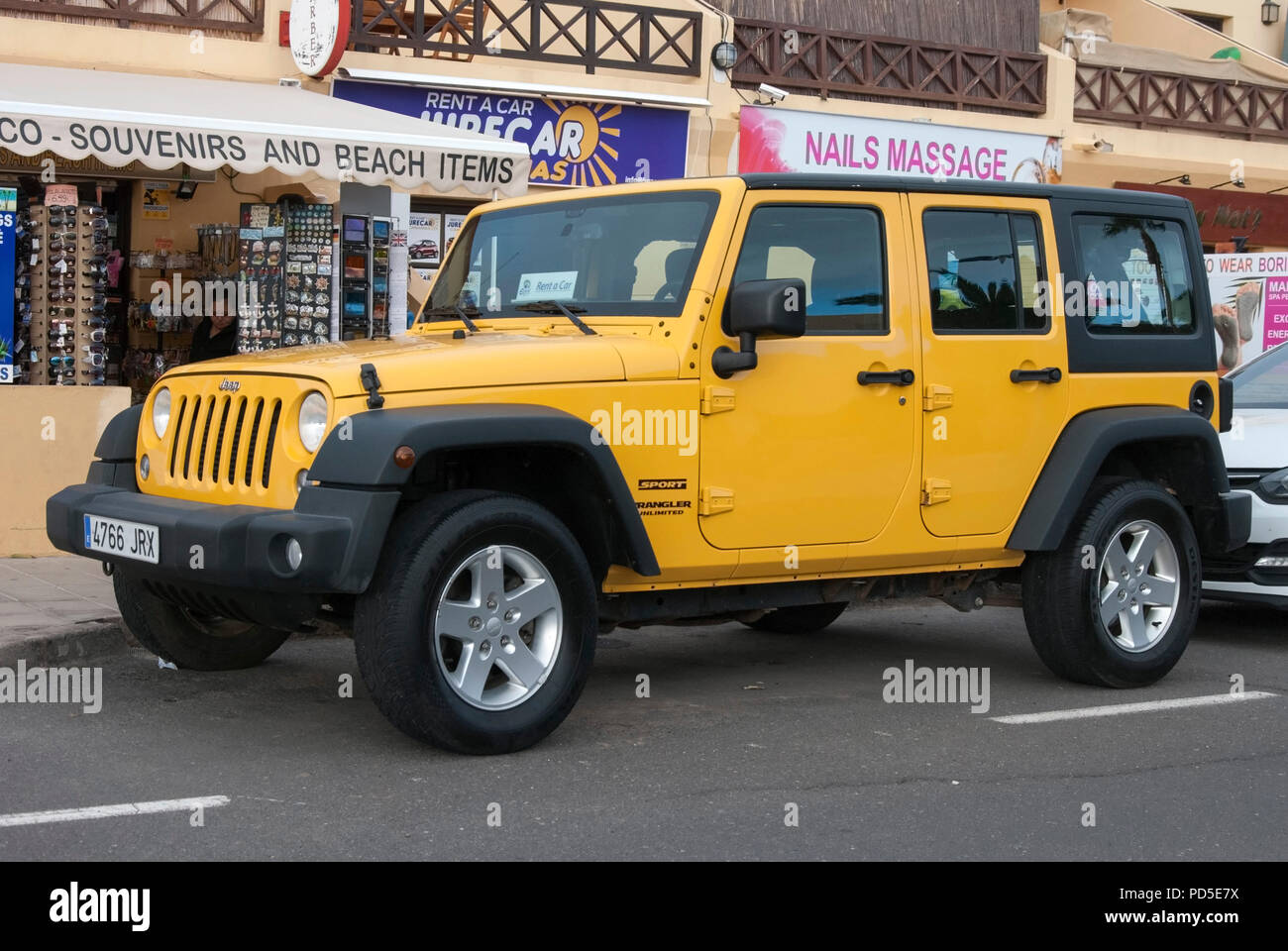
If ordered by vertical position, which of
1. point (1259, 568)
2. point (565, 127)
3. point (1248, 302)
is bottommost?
point (1259, 568)

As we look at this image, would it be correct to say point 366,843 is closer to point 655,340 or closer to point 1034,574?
point 655,340

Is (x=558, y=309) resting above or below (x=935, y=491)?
above

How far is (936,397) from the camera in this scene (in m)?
6.44

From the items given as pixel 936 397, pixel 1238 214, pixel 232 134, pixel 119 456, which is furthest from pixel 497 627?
pixel 1238 214

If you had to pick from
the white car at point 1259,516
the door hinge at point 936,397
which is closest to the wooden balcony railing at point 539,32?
the white car at point 1259,516

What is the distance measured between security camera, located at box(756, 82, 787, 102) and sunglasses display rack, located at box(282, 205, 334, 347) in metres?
6.73

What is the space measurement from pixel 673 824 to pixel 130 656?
139 inches

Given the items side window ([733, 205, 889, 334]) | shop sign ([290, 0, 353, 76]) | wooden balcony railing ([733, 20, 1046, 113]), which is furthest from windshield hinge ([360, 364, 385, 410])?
wooden balcony railing ([733, 20, 1046, 113])

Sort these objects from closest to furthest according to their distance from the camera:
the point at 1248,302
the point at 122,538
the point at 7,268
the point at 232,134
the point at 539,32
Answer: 1. the point at 122,538
2. the point at 232,134
3. the point at 7,268
4. the point at 1248,302
5. the point at 539,32

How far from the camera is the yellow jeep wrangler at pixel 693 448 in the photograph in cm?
525

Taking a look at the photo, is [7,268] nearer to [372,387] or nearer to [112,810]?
[372,387]

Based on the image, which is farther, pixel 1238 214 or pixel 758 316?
pixel 1238 214

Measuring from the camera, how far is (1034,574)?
688 cm

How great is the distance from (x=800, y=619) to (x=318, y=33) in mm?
8242
